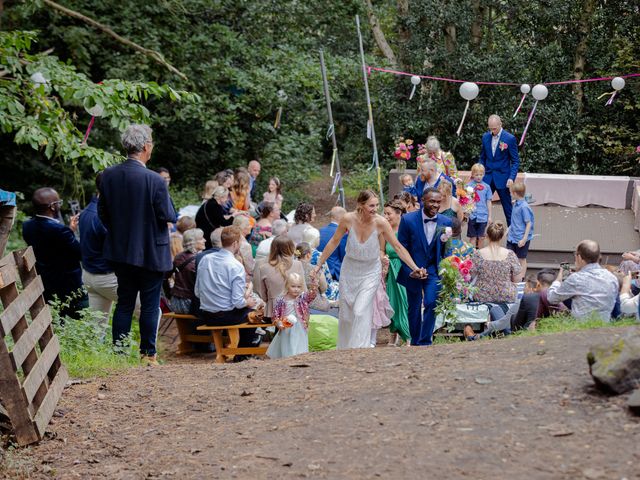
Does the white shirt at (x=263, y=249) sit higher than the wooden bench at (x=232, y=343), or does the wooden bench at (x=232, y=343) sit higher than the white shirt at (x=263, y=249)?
the white shirt at (x=263, y=249)

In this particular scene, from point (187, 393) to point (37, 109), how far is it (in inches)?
170

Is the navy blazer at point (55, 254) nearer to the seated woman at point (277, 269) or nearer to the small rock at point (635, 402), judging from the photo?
the seated woman at point (277, 269)

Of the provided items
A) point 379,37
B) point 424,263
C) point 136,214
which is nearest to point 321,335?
point 424,263

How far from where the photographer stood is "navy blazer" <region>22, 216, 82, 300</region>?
28.2 ft

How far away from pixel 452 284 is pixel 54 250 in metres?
3.71

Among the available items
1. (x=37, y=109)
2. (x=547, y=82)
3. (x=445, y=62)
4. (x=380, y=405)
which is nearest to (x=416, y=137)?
(x=445, y=62)

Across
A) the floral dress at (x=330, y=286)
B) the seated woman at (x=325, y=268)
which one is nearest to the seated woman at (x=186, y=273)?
the seated woman at (x=325, y=268)

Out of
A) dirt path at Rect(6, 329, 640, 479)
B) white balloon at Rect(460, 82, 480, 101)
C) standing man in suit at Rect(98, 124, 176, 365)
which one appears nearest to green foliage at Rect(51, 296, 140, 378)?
dirt path at Rect(6, 329, 640, 479)

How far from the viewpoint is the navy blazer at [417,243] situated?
906cm

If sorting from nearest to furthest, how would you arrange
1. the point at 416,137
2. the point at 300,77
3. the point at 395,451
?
1. the point at 395,451
2. the point at 300,77
3. the point at 416,137

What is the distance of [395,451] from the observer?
502 cm

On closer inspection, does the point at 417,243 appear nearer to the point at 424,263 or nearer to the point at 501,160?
the point at 424,263

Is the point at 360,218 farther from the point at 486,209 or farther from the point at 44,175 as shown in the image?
the point at 44,175

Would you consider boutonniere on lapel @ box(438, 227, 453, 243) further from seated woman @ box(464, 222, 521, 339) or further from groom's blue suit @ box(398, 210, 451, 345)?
seated woman @ box(464, 222, 521, 339)
